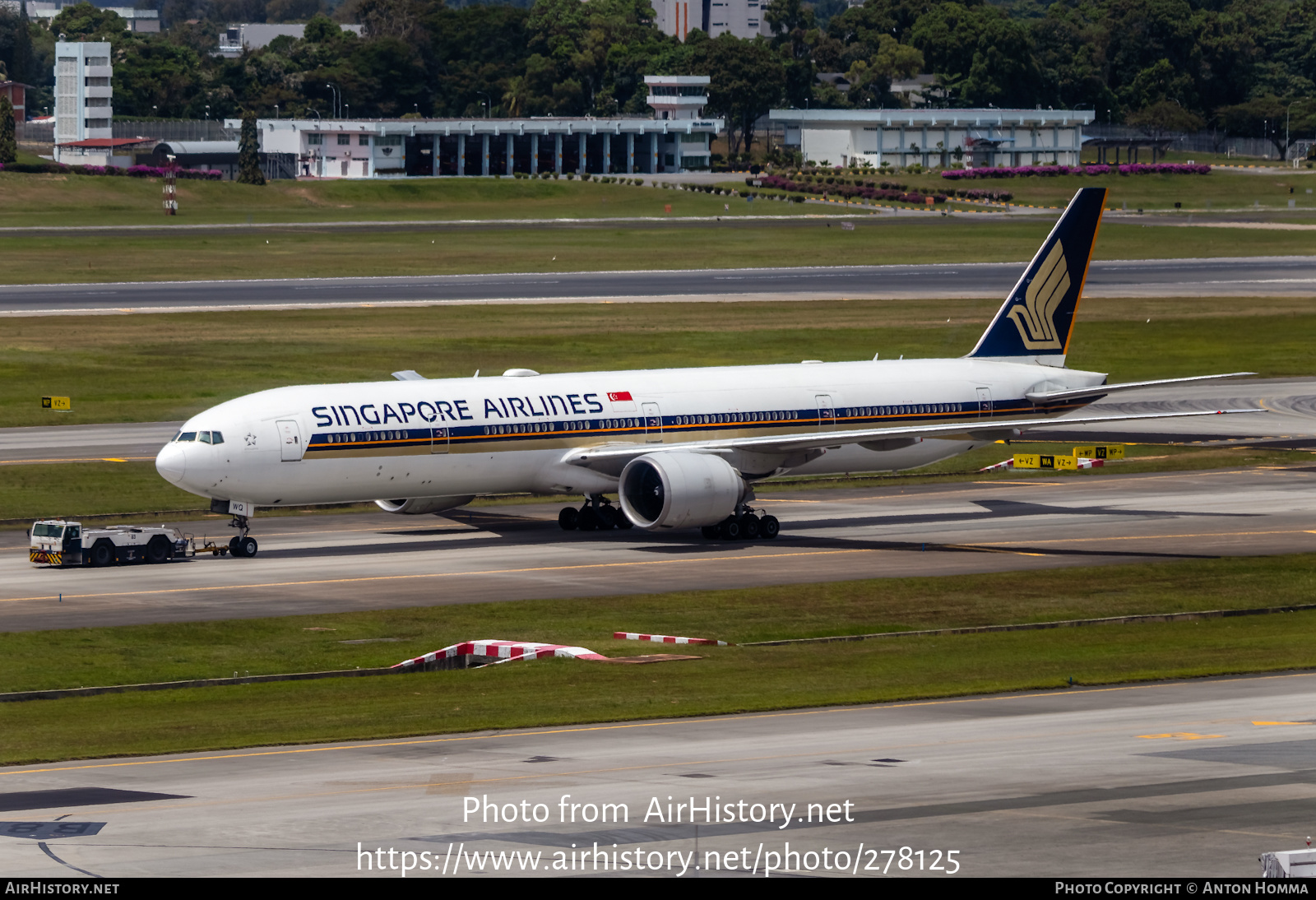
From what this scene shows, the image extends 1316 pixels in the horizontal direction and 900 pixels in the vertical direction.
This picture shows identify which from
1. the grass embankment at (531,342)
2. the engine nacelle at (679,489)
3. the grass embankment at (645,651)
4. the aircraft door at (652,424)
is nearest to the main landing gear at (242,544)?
the grass embankment at (645,651)

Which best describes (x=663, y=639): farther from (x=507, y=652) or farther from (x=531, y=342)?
(x=531, y=342)

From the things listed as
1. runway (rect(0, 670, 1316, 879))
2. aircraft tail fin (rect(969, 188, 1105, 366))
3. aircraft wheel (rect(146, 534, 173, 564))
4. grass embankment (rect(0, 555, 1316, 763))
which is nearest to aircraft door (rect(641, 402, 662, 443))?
grass embankment (rect(0, 555, 1316, 763))

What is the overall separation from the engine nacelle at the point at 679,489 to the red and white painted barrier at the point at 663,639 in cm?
1161

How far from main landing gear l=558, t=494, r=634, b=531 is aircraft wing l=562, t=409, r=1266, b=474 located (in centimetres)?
245

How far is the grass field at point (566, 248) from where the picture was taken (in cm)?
14388

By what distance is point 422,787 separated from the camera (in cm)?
2788

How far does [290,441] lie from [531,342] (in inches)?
1912

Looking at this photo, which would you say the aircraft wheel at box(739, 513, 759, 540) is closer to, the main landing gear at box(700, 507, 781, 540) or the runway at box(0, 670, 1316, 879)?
the main landing gear at box(700, 507, 781, 540)

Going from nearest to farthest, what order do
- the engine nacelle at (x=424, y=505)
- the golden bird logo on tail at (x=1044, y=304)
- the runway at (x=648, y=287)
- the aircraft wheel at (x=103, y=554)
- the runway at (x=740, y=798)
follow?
the runway at (x=740, y=798) < the aircraft wheel at (x=103, y=554) < the engine nacelle at (x=424, y=505) < the golden bird logo on tail at (x=1044, y=304) < the runway at (x=648, y=287)

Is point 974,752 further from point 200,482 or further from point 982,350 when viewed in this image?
point 982,350

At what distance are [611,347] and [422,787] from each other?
72148 millimetres

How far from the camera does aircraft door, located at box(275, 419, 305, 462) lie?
172 feet

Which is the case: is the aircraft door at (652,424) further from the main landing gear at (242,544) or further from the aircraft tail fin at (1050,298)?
the aircraft tail fin at (1050,298)

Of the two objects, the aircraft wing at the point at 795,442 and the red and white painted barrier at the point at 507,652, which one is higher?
the aircraft wing at the point at 795,442
